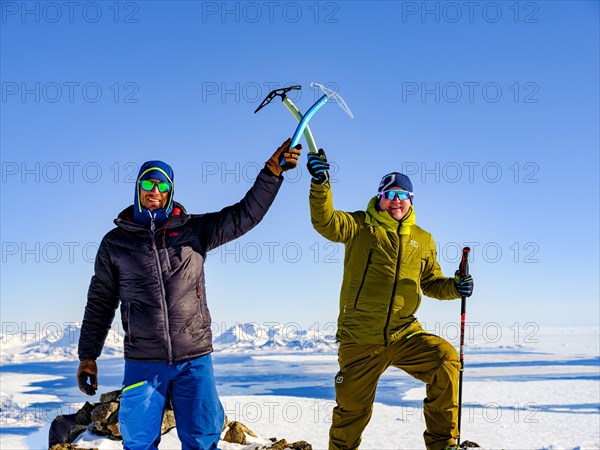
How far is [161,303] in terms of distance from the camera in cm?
415

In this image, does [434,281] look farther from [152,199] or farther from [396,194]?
[152,199]

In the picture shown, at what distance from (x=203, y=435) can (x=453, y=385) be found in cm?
212

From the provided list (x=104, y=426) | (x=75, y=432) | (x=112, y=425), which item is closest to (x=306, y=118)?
(x=112, y=425)

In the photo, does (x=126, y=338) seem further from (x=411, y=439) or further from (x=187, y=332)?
(x=411, y=439)

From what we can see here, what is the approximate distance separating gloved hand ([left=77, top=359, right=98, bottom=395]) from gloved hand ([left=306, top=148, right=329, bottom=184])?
2230 millimetres

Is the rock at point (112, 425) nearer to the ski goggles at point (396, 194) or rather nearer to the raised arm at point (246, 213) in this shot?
the raised arm at point (246, 213)

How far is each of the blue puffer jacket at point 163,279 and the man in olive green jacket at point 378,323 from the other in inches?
31.0

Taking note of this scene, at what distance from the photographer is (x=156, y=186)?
14.5 ft

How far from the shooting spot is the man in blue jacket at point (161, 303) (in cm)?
412

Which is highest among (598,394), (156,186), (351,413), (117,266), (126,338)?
(156,186)

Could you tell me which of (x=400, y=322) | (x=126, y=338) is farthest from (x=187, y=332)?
(x=400, y=322)

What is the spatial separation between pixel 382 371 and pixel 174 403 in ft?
5.89

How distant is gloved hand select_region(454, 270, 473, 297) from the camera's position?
5.32m

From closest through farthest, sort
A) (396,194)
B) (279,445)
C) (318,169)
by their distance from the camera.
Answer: (318,169), (396,194), (279,445)
